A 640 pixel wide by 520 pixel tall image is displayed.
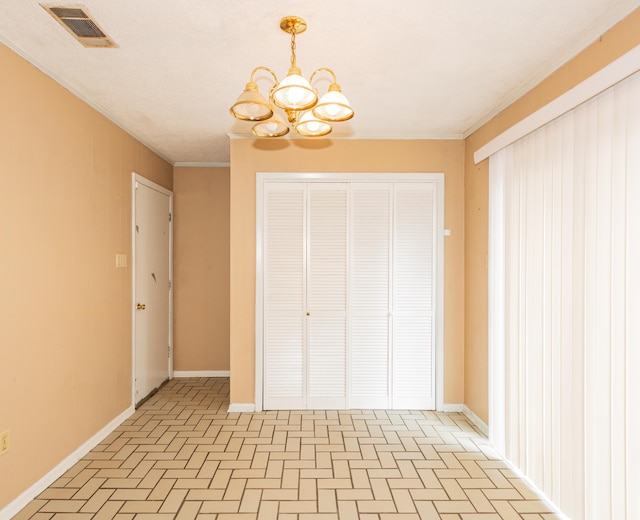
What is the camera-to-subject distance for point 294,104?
1.75 metres

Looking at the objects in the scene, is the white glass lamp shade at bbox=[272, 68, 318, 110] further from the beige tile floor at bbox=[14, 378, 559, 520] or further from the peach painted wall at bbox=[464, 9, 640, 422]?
the beige tile floor at bbox=[14, 378, 559, 520]

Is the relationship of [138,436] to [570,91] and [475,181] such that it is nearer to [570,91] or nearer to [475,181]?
[475,181]

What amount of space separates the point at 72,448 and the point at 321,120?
9.01ft

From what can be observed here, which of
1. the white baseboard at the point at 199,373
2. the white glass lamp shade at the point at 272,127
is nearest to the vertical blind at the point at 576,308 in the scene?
the white glass lamp shade at the point at 272,127

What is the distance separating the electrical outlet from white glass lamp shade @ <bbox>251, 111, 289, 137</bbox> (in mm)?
2105

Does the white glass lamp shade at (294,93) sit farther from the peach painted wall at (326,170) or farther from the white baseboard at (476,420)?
the white baseboard at (476,420)

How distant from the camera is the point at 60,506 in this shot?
2.29 meters

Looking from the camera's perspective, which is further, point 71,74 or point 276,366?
point 276,366

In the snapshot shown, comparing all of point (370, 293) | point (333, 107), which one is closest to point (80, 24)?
point (333, 107)

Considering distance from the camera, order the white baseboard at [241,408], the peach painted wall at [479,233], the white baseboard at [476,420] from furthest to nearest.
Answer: the white baseboard at [241,408]
the white baseboard at [476,420]
the peach painted wall at [479,233]

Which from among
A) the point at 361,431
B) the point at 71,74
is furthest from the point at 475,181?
the point at 71,74

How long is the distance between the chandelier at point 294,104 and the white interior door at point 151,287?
2360mm

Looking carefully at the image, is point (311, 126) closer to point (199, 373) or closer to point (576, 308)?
point (576, 308)

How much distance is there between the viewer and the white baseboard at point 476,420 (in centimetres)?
329
